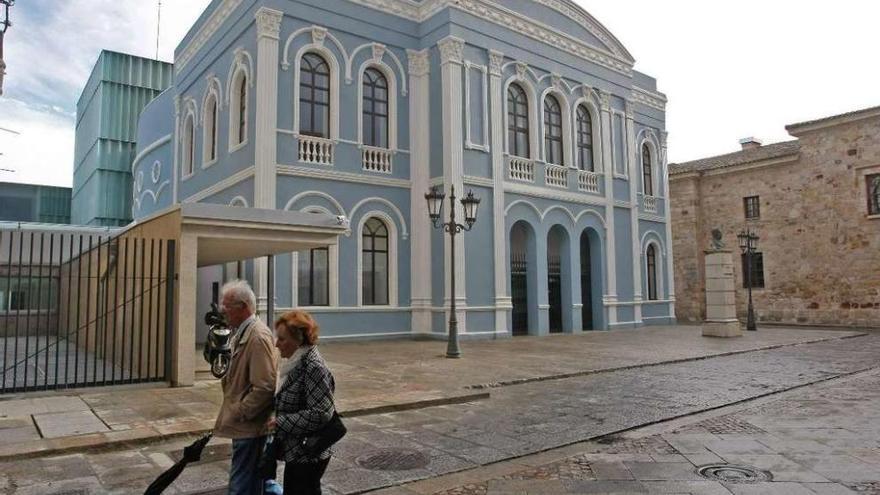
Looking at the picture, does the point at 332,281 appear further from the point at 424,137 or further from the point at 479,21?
the point at 479,21

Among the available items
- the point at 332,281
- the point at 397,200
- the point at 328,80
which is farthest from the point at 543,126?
the point at 332,281

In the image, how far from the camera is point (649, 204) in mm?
27641

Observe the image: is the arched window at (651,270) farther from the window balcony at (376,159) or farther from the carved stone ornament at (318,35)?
the carved stone ornament at (318,35)

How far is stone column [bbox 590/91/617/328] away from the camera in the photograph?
2370 cm

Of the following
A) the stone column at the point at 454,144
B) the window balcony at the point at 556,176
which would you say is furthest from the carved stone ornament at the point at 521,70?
the window balcony at the point at 556,176

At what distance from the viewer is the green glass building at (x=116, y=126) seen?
3894cm

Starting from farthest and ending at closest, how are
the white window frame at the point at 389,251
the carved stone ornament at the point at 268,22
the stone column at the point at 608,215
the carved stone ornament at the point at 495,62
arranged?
the stone column at the point at 608,215 < the carved stone ornament at the point at 495,62 < the white window frame at the point at 389,251 < the carved stone ornament at the point at 268,22

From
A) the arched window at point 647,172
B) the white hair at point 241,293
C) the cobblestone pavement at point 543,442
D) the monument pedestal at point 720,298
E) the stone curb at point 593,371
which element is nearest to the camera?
Result: the white hair at point 241,293

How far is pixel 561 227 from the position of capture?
22.7 metres

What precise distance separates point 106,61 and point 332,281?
30.5 m

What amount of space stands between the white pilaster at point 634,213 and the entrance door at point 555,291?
380 cm

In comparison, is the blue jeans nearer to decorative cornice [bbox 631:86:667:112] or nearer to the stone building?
decorative cornice [bbox 631:86:667:112]

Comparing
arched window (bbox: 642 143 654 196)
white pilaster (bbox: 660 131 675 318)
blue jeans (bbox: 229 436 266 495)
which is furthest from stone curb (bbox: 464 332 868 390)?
arched window (bbox: 642 143 654 196)

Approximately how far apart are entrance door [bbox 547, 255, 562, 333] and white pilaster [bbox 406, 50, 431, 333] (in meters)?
5.38
